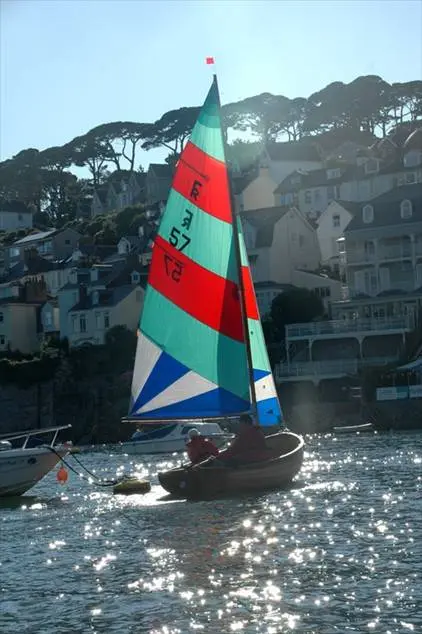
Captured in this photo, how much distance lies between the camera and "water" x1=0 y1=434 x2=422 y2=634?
67.9ft

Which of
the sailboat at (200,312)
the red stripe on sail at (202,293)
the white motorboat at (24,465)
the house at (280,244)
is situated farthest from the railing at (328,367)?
the white motorboat at (24,465)

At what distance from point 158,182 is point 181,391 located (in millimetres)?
106952

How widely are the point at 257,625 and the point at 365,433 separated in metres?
55.8

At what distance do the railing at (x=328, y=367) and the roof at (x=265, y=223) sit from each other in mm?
17771

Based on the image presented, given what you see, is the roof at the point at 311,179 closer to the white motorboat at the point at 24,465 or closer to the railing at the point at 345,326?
the railing at the point at 345,326

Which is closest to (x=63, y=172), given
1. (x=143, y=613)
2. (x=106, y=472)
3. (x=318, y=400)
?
(x=318, y=400)

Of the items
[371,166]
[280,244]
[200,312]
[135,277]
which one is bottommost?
[200,312]

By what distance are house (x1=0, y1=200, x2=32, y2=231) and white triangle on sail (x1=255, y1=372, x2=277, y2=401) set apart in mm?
123768

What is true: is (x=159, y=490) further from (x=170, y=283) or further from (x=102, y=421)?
(x=102, y=421)

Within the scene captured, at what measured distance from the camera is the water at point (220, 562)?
20703 mm

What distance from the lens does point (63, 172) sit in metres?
175

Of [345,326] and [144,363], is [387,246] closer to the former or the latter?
[345,326]

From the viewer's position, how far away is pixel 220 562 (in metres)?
26.0

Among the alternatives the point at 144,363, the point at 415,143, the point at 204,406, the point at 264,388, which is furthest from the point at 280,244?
the point at 204,406
